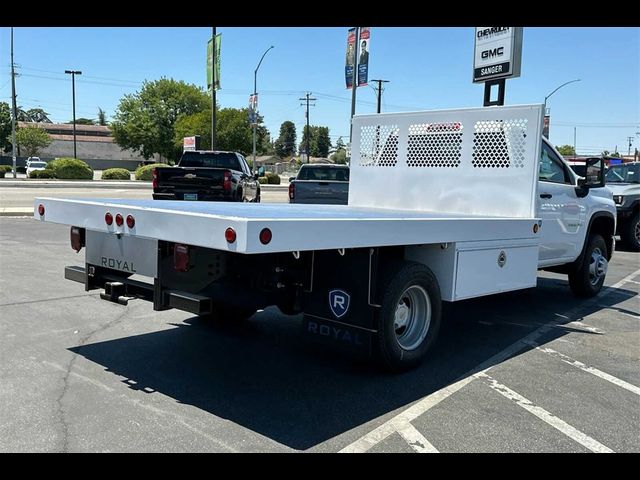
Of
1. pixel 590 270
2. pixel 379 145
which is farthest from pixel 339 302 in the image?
pixel 590 270

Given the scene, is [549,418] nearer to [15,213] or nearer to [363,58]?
[15,213]

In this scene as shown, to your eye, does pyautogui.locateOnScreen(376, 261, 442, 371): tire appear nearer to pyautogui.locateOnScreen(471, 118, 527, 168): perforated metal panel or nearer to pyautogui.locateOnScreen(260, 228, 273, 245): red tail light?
pyautogui.locateOnScreen(260, 228, 273, 245): red tail light

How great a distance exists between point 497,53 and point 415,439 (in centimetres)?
998

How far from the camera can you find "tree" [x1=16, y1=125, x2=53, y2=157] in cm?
8169

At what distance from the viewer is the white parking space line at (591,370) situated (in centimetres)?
484

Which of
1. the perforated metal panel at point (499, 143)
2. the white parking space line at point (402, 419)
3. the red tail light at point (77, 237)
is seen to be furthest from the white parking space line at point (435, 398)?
the red tail light at point (77, 237)

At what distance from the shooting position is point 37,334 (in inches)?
222

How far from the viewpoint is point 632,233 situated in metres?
14.6

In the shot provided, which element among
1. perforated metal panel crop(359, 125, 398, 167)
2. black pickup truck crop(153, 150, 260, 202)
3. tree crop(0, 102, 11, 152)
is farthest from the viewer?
tree crop(0, 102, 11, 152)

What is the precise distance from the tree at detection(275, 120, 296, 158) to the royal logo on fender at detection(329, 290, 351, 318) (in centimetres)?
16095

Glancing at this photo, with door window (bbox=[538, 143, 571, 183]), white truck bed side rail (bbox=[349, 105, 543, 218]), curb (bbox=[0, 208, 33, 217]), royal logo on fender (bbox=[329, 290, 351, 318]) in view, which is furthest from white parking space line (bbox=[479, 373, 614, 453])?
curb (bbox=[0, 208, 33, 217])
